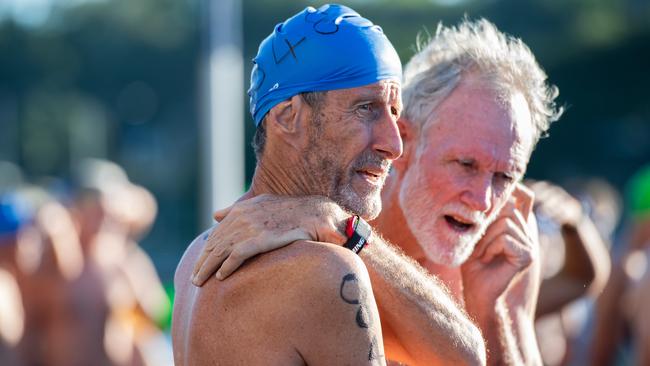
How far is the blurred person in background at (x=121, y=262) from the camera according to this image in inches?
331

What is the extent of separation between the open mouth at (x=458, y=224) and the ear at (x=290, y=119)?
3.47ft

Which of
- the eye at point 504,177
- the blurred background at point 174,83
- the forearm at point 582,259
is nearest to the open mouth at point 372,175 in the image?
the eye at point 504,177

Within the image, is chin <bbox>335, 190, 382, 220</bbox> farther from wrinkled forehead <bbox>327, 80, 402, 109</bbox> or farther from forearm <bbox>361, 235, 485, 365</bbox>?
wrinkled forehead <bbox>327, 80, 402, 109</bbox>

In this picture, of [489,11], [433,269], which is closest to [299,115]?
[433,269]

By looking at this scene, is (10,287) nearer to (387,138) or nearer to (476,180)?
(476,180)

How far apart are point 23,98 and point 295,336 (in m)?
51.8

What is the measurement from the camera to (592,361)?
8555mm

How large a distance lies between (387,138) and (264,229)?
503mm

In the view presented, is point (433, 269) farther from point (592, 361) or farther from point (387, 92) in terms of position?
point (592, 361)

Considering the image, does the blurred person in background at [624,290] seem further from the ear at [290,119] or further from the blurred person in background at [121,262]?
the ear at [290,119]

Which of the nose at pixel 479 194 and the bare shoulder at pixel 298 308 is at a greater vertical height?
the bare shoulder at pixel 298 308

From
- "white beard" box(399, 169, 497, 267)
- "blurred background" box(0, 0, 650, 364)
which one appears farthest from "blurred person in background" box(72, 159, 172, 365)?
"blurred background" box(0, 0, 650, 364)

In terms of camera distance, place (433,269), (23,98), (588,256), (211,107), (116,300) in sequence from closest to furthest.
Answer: (433,269)
(588,256)
(116,300)
(211,107)
(23,98)

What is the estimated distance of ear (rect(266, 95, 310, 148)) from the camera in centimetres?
308
